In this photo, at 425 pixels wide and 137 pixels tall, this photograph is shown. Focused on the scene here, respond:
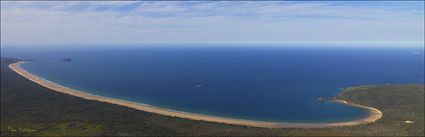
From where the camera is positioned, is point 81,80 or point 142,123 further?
point 81,80

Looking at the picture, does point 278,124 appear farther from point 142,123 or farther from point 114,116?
point 114,116

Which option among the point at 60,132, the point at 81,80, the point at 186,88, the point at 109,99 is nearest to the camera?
the point at 60,132

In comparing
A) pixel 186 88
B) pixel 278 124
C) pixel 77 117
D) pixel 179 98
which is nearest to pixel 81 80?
pixel 186 88
